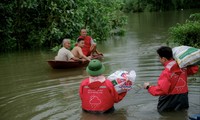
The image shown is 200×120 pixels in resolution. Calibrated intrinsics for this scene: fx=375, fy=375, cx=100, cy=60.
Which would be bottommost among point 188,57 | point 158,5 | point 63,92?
point 63,92

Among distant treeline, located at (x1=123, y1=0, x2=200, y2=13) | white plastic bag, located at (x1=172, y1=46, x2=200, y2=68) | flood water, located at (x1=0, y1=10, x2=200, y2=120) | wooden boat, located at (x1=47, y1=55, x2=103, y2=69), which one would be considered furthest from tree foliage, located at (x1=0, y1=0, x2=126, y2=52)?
distant treeline, located at (x1=123, y1=0, x2=200, y2=13)

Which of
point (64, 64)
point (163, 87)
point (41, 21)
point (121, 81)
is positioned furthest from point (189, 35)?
point (41, 21)

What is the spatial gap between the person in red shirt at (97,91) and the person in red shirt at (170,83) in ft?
2.26

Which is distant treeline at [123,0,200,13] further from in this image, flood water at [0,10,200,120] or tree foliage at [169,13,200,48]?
flood water at [0,10,200,120]

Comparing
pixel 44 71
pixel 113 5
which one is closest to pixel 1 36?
pixel 44 71

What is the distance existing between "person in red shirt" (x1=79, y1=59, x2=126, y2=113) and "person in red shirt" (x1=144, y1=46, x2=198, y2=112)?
0.69 meters

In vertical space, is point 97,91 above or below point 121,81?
below

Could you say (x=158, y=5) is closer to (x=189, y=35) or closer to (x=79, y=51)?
(x=189, y=35)

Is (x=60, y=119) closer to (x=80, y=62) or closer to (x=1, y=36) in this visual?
(x=80, y=62)

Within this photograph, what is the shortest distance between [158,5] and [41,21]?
150ft

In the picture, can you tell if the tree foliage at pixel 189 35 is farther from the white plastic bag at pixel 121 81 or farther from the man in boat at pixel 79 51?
the white plastic bag at pixel 121 81

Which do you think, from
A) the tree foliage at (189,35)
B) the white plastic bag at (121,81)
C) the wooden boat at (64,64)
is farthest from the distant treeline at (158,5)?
the white plastic bag at (121,81)

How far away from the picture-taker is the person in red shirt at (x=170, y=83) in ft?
21.2

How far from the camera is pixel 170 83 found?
648cm
